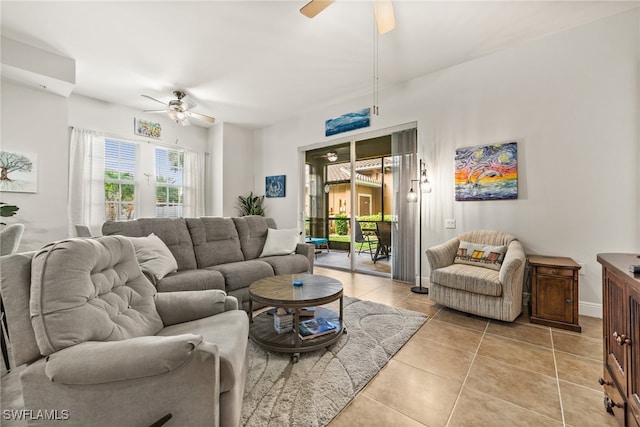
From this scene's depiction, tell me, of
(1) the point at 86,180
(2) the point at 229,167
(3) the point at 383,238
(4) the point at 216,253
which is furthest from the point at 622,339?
(1) the point at 86,180

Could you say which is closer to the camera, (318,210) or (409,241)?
(409,241)

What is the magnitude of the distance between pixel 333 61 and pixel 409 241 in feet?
9.15

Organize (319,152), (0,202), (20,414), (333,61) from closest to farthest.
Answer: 1. (20,414)
2. (0,202)
3. (333,61)
4. (319,152)

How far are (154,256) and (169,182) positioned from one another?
3.47 meters

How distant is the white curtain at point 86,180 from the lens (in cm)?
416

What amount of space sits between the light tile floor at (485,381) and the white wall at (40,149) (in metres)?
2.58

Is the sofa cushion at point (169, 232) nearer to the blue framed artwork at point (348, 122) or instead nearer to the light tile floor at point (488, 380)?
the light tile floor at point (488, 380)

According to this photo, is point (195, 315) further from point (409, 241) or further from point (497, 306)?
point (409, 241)

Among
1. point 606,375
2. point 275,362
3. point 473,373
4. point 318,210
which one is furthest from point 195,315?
point 318,210

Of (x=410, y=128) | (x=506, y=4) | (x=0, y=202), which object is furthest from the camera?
(x=410, y=128)

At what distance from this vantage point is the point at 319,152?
5496 mm

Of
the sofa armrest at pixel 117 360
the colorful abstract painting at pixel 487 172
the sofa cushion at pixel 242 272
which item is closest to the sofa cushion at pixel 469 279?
the colorful abstract painting at pixel 487 172

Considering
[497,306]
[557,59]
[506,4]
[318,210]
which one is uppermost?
[506,4]

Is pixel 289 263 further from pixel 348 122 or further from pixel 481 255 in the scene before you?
pixel 348 122
